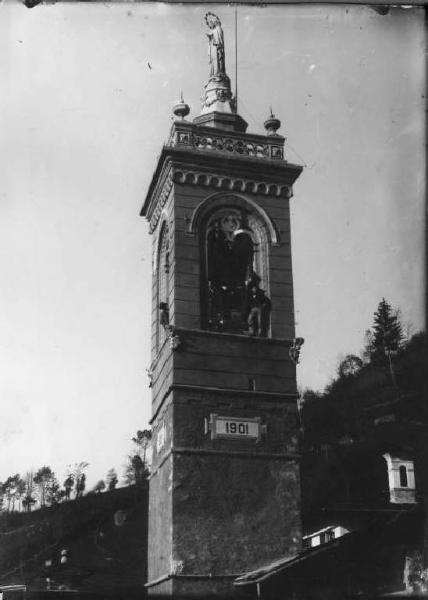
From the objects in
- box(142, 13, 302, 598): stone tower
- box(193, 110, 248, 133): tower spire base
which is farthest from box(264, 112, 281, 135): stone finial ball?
box(193, 110, 248, 133): tower spire base

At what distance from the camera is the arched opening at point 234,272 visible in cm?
2169

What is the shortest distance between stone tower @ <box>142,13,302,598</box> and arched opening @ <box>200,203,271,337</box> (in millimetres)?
32

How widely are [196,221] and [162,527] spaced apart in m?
8.04

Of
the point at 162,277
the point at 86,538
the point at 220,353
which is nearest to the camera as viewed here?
the point at 220,353

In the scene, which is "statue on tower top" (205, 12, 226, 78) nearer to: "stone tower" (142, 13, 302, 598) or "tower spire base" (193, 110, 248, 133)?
"stone tower" (142, 13, 302, 598)

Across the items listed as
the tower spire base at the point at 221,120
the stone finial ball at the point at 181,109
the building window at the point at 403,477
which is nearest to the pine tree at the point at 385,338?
the building window at the point at 403,477

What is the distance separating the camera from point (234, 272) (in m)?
22.4

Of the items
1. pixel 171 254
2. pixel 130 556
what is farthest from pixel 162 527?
pixel 130 556

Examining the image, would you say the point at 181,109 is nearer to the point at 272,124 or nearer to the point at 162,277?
the point at 272,124

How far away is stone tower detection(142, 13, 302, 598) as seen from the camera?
1925 centimetres

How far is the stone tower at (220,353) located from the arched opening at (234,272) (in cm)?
3

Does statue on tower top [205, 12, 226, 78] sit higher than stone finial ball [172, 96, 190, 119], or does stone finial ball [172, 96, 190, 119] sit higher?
statue on tower top [205, 12, 226, 78]

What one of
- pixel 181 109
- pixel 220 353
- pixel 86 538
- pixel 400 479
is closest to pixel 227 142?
pixel 181 109

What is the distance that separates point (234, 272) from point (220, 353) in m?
2.65
